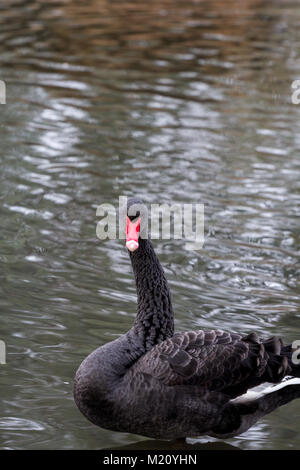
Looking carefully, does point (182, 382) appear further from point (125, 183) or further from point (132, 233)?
point (125, 183)

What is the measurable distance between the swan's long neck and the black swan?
48mm

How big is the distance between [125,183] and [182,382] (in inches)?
165

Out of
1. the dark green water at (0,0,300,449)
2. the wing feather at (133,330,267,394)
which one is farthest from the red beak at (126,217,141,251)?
the dark green water at (0,0,300,449)

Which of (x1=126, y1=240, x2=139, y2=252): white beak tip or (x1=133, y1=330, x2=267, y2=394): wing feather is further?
(x1=133, y1=330, x2=267, y2=394): wing feather

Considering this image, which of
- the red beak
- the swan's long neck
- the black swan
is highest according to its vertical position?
the red beak

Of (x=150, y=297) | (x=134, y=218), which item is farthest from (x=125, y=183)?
(x=134, y=218)

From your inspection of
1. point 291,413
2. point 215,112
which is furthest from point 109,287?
point 215,112

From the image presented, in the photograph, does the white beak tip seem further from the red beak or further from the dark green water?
the dark green water

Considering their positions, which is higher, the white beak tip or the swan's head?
the swan's head

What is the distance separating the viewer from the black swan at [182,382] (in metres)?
3.94

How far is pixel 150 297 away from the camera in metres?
4.31

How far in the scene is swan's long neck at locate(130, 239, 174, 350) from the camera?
4.28 meters

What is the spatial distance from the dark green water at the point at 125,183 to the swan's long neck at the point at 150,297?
556mm

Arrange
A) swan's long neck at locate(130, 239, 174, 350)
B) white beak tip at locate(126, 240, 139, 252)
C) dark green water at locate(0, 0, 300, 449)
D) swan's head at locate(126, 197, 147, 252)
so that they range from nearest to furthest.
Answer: white beak tip at locate(126, 240, 139, 252) → swan's head at locate(126, 197, 147, 252) → swan's long neck at locate(130, 239, 174, 350) → dark green water at locate(0, 0, 300, 449)
